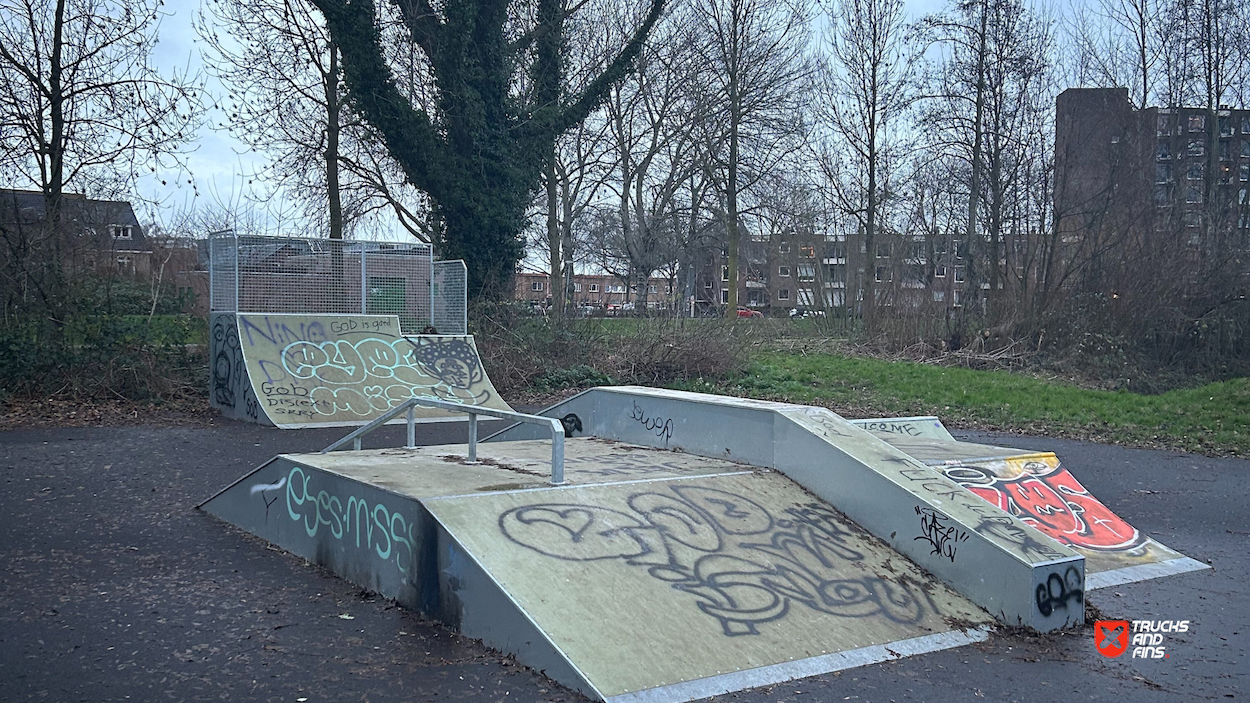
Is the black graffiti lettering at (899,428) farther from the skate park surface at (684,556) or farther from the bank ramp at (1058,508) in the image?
the skate park surface at (684,556)

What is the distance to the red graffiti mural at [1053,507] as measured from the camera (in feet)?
21.4

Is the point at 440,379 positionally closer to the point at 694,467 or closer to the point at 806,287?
the point at 694,467

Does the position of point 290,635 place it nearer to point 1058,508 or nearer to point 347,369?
point 1058,508

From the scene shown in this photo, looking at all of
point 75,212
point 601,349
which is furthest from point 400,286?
point 75,212

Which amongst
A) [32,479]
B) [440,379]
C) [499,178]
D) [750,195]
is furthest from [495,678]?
[750,195]

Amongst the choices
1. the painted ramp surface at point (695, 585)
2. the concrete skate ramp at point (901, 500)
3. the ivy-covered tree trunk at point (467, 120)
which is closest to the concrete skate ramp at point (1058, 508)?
the concrete skate ramp at point (901, 500)

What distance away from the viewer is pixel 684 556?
15.7ft

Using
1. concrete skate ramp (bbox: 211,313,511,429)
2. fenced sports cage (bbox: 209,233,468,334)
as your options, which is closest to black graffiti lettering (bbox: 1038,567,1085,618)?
concrete skate ramp (bbox: 211,313,511,429)

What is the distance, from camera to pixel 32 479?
8219mm

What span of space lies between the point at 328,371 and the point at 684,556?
9811 mm

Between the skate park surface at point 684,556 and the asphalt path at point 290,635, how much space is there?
0.16m

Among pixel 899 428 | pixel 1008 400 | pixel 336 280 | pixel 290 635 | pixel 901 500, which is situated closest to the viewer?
pixel 290 635

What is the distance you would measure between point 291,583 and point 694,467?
2.69m

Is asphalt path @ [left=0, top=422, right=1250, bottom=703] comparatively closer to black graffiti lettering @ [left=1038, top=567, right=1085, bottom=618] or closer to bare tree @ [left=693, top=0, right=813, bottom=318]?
black graffiti lettering @ [left=1038, top=567, right=1085, bottom=618]
